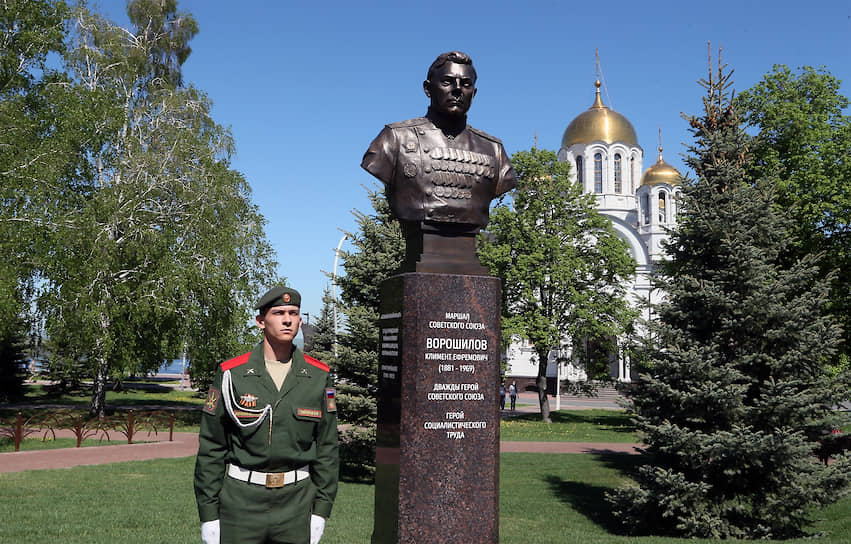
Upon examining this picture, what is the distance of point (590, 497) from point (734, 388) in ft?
14.8

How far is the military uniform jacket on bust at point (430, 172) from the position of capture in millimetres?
6156

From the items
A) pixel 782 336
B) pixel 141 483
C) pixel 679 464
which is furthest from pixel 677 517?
pixel 141 483

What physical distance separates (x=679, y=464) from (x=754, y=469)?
923 millimetres

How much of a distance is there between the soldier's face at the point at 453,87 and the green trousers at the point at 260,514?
3691 mm

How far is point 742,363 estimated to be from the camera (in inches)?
358

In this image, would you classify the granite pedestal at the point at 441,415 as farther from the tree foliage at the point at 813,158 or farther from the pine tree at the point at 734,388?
the tree foliage at the point at 813,158

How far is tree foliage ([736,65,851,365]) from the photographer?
21375mm

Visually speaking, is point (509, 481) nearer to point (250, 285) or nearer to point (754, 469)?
point (754, 469)

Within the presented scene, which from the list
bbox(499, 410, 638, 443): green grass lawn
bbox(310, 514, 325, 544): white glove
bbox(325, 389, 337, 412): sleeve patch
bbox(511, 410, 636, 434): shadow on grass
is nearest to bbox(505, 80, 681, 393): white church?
bbox(511, 410, 636, 434): shadow on grass

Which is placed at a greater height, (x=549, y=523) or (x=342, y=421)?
(x=342, y=421)

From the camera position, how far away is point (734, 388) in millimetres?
8688

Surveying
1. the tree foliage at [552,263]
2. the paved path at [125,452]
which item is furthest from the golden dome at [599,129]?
the paved path at [125,452]

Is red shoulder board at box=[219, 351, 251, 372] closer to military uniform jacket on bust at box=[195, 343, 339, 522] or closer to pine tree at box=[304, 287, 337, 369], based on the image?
military uniform jacket on bust at box=[195, 343, 339, 522]

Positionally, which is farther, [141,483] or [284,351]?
[141,483]
